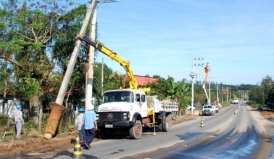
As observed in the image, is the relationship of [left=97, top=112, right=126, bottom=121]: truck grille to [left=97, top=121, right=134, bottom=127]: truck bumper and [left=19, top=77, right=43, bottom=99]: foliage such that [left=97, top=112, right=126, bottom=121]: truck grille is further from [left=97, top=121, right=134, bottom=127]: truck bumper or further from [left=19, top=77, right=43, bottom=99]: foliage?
[left=19, top=77, right=43, bottom=99]: foliage

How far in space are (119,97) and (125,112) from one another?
1563mm

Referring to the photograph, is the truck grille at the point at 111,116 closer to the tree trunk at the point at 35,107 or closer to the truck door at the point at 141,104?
the truck door at the point at 141,104

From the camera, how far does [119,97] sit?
16.9m

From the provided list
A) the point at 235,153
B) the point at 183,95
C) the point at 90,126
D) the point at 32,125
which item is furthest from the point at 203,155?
the point at 183,95

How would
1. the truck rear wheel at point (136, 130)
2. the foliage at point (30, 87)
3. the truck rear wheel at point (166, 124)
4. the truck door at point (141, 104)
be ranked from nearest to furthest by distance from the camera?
1. the truck rear wheel at point (136, 130)
2. the foliage at point (30, 87)
3. the truck door at point (141, 104)
4. the truck rear wheel at point (166, 124)

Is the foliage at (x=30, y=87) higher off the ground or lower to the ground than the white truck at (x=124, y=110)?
higher

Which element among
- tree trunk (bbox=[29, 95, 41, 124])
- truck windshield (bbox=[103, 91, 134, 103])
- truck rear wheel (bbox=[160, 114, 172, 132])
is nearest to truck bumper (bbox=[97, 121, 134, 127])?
Answer: truck windshield (bbox=[103, 91, 134, 103])

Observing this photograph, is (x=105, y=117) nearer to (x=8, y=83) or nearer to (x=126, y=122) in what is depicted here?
(x=126, y=122)

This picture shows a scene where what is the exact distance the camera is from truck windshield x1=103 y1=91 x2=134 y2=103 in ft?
54.8

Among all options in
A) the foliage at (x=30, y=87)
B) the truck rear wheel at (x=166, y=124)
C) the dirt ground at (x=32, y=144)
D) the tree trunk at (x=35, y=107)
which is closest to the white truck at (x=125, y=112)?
the truck rear wheel at (x=166, y=124)

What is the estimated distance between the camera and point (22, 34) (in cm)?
1778

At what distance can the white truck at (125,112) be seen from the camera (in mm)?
15562

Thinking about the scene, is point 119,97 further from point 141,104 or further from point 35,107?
point 35,107

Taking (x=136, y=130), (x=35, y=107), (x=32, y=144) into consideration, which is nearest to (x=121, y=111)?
(x=136, y=130)
